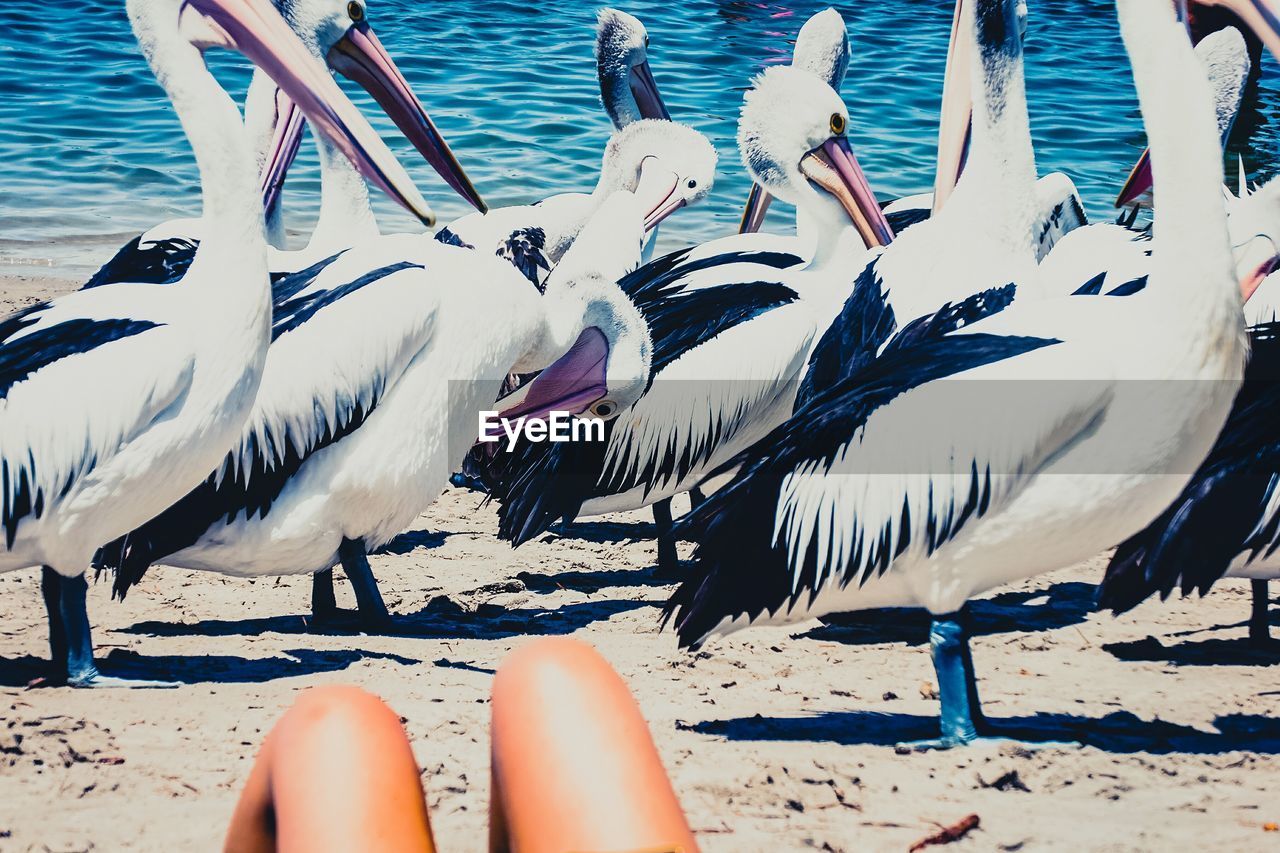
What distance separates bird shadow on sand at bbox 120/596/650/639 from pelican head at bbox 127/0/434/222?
4.21 feet

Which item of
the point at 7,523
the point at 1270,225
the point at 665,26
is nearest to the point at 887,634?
the point at 1270,225

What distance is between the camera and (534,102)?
14016 mm

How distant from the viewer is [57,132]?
13.4 m

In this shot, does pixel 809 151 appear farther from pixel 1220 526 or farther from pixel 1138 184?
pixel 1220 526

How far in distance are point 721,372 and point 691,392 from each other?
0.46 ft

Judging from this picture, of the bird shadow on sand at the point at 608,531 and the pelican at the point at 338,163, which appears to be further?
the bird shadow on sand at the point at 608,531

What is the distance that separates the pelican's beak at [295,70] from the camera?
421 centimetres

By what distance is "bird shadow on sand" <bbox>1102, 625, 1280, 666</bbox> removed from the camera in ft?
13.5

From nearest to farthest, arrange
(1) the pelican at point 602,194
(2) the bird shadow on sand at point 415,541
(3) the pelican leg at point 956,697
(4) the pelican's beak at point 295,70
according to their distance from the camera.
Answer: (3) the pelican leg at point 956,697
(4) the pelican's beak at point 295,70
(2) the bird shadow on sand at point 415,541
(1) the pelican at point 602,194

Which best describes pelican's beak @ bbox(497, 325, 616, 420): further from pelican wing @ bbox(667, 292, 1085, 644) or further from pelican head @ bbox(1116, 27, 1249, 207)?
pelican head @ bbox(1116, 27, 1249, 207)

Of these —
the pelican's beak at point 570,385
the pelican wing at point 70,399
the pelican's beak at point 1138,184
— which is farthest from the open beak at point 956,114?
the pelican wing at point 70,399

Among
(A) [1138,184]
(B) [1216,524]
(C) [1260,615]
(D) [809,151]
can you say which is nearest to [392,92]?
(D) [809,151]

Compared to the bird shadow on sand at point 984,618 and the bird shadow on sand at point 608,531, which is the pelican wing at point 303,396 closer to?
the bird shadow on sand at point 984,618

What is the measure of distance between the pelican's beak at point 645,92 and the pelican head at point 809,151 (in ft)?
9.73
